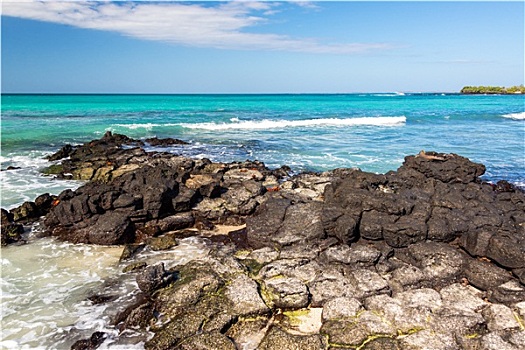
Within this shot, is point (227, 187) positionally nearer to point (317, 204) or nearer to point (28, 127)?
point (317, 204)

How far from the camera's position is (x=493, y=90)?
129500 millimetres

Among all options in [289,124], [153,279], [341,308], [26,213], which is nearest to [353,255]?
[341,308]

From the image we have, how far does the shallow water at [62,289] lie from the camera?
6.79 m

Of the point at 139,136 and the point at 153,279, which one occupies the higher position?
the point at 139,136

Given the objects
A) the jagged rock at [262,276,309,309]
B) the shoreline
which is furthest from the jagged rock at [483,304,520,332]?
the jagged rock at [262,276,309,309]

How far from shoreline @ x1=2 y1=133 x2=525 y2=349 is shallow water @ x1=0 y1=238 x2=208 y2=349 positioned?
0.36 metres

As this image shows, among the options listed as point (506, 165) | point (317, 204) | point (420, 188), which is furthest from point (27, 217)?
point (506, 165)

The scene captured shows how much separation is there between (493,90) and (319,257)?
143906 millimetres

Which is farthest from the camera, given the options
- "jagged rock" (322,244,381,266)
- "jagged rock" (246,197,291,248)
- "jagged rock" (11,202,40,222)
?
"jagged rock" (11,202,40,222)

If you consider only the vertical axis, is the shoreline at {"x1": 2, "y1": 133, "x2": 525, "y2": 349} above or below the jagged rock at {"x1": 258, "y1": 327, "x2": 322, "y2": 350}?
above

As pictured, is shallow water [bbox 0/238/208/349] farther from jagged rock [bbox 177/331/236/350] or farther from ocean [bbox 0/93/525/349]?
jagged rock [bbox 177/331/236/350]

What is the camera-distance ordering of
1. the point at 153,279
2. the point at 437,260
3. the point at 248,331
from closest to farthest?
the point at 248,331
the point at 153,279
the point at 437,260

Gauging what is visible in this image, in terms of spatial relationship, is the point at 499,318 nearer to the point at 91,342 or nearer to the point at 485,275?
the point at 485,275

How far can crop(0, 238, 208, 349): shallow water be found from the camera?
22.3ft
